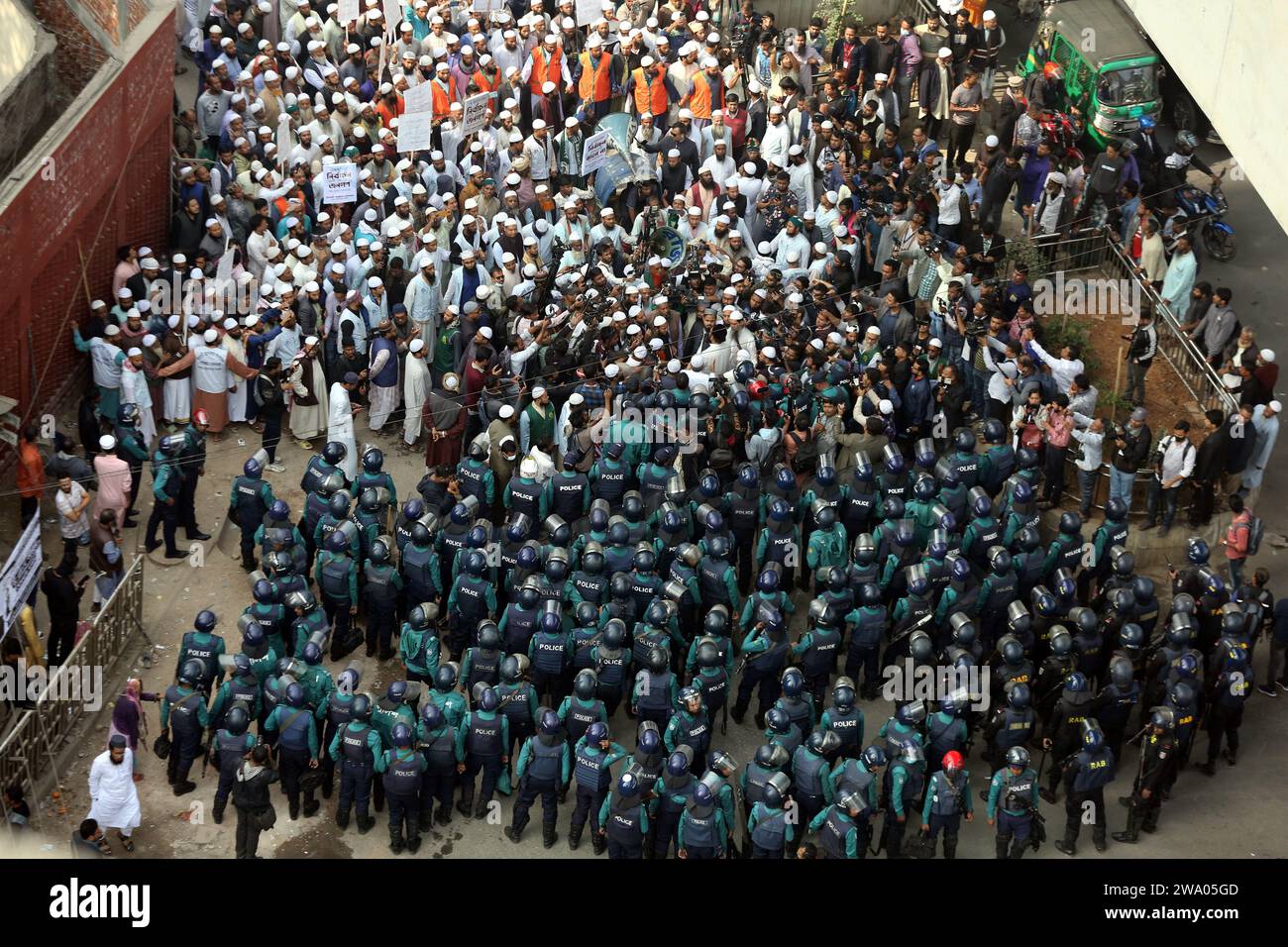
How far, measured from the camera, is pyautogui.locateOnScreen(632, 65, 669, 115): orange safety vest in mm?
25000

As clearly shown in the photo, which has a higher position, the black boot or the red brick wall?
the red brick wall

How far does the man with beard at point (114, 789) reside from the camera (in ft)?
53.5

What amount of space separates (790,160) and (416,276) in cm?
503

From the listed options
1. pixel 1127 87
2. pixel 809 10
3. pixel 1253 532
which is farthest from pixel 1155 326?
pixel 809 10

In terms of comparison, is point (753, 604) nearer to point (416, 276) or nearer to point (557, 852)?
point (557, 852)

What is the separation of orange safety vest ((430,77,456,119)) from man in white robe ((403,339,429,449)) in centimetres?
432

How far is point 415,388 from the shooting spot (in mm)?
21516

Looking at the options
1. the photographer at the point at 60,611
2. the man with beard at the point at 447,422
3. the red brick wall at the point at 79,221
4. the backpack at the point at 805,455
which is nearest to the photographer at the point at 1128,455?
the backpack at the point at 805,455

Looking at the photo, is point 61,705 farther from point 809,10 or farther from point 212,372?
point 809,10

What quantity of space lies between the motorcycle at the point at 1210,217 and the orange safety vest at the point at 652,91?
21.7 ft

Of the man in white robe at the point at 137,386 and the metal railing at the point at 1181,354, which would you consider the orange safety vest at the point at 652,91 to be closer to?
the metal railing at the point at 1181,354

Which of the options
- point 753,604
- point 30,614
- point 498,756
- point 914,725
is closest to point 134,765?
point 30,614

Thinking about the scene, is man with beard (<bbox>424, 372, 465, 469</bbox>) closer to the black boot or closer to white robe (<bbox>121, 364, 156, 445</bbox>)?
white robe (<bbox>121, 364, 156, 445</bbox>)

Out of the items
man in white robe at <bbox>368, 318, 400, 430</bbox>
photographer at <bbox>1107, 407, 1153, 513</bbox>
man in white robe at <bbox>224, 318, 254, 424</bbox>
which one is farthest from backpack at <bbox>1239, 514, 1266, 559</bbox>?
man in white robe at <bbox>224, 318, 254, 424</bbox>
